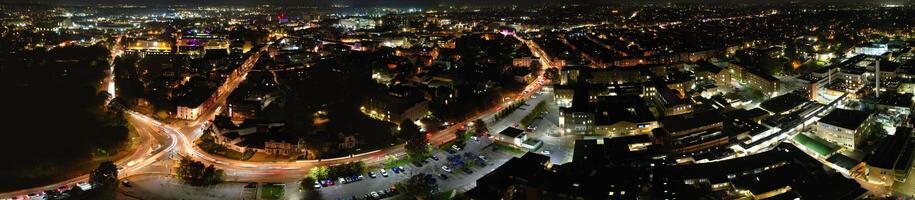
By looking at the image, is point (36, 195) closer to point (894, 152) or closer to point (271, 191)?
point (271, 191)

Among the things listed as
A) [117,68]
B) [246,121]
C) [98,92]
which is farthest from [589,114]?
[117,68]

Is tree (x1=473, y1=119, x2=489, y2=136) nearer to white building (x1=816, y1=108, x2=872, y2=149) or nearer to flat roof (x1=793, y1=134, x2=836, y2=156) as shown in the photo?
flat roof (x1=793, y1=134, x2=836, y2=156)

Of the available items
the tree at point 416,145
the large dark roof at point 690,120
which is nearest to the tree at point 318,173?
the tree at point 416,145

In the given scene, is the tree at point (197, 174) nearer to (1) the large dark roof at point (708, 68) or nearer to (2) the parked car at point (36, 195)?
(2) the parked car at point (36, 195)

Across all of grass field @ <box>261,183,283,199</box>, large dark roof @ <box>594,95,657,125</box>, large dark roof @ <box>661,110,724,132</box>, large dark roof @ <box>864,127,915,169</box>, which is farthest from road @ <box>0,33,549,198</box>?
large dark roof @ <box>864,127,915,169</box>

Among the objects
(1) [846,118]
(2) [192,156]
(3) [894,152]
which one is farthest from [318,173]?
(1) [846,118]
